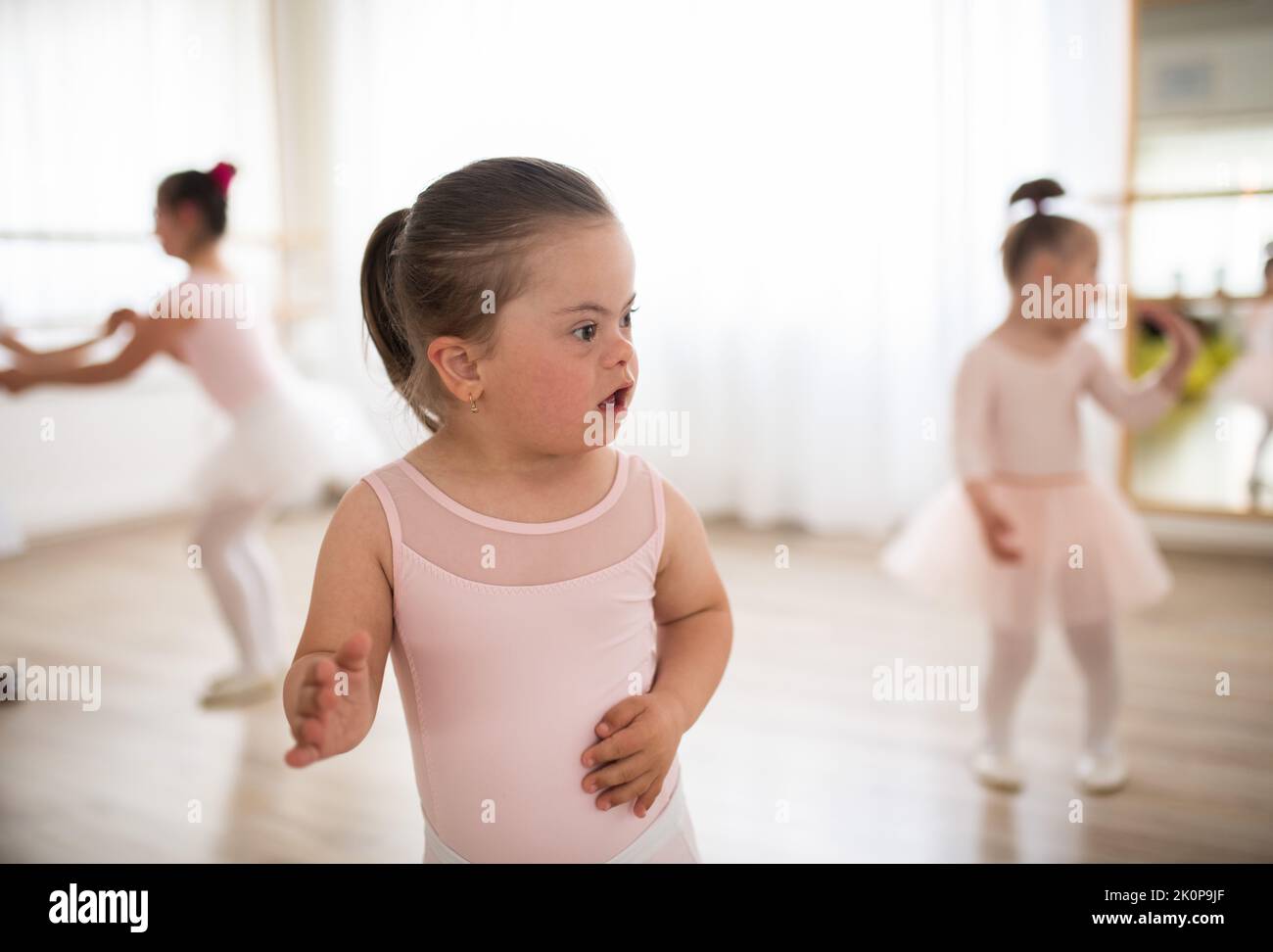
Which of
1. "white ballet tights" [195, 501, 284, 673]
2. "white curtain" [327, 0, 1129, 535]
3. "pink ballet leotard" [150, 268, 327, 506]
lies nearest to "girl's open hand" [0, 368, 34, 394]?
"pink ballet leotard" [150, 268, 327, 506]

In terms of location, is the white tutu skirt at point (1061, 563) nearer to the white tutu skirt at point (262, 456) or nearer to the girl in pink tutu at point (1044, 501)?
Answer: the girl in pink tutu at point (1044, 501)

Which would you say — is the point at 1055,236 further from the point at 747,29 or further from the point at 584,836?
the point at 747,29

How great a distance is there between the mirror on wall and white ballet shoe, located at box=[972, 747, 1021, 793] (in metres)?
1.60

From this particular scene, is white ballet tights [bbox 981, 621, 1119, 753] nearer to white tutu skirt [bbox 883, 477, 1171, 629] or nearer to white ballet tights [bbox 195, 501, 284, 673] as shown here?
white tutu skirt [bbox 883, 477, 1171, 629]

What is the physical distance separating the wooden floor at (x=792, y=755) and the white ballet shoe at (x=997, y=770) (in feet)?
0.08

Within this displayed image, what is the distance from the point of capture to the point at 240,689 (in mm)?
1961

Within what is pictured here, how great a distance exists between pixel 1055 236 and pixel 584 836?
114 cm

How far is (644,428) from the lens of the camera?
3.24 metres

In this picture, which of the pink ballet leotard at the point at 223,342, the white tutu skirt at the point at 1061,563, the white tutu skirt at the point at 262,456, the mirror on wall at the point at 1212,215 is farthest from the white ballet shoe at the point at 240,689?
the mirror on wall at the point at 1212,215

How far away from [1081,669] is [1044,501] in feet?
0.87

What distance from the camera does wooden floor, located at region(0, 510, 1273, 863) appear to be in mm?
1399

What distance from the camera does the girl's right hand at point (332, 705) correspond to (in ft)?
1.92
